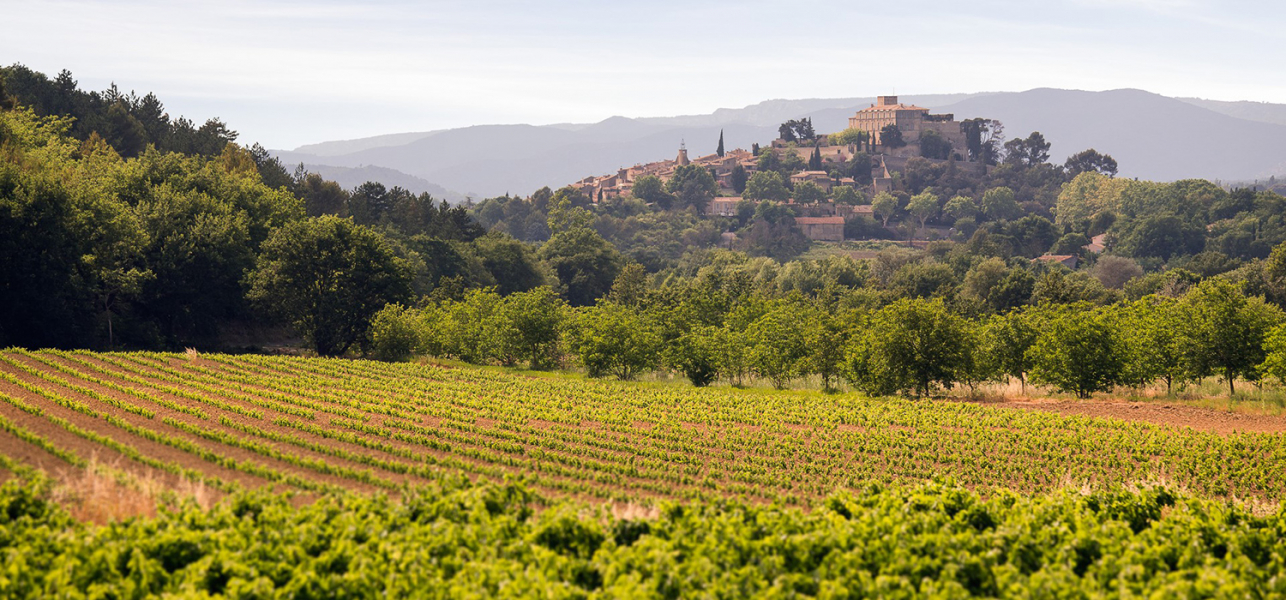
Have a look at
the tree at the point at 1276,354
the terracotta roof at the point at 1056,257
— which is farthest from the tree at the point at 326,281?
the terracotta roof at the point at 1056,257

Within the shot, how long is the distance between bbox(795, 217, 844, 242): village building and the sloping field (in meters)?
157

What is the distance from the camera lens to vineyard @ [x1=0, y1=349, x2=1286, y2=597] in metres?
13.1

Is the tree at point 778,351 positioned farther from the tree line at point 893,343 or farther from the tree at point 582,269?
the tree at point 582,269

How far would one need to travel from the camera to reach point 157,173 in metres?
64.2

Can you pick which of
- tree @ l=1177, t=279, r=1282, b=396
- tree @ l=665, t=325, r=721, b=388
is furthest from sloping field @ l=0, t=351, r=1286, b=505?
tree @ l=1177, t=279, r=1282, b=396

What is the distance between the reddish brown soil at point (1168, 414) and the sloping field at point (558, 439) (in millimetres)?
2263

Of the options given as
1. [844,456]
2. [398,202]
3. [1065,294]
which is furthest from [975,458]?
[398,202]

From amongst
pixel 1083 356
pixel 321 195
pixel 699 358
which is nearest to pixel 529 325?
pixel 699 358

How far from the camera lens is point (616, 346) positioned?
50.4 meters

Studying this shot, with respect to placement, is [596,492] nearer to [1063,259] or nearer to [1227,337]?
[1227,337]

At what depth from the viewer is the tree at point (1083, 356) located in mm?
42375

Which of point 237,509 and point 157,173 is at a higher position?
point 157,173

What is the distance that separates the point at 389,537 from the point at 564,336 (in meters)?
39.5

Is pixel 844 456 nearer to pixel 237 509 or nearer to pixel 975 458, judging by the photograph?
pixel 975 458
